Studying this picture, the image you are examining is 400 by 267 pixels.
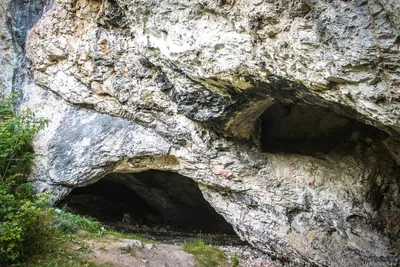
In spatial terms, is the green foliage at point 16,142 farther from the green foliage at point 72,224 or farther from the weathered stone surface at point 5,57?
the green foliage at point 72,224

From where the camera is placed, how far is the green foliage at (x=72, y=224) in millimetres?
6090

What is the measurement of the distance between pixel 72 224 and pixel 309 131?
5215 mm

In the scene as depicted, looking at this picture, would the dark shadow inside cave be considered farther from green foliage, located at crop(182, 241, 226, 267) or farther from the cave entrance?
the cave entrance

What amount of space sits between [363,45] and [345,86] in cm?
58

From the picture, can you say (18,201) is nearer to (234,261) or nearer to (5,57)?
(234,261)

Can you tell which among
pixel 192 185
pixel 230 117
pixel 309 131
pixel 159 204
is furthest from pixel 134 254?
pixel 159 204

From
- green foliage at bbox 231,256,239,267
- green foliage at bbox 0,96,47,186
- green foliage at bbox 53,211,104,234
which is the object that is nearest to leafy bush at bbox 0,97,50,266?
green foliage at bbox 0,96,47,186

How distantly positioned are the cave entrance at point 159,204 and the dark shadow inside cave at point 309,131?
319cm

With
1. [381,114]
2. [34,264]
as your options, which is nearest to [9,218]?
[34,264]

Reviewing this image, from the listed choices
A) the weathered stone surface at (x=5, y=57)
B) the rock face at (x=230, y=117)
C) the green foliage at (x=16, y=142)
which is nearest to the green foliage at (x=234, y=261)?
the rock face at (x=230, y=117)

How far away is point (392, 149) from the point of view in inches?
234

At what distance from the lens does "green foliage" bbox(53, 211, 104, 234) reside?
6090 mm

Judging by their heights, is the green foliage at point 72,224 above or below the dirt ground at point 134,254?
above

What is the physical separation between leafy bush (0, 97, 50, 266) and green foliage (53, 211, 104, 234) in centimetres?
34
